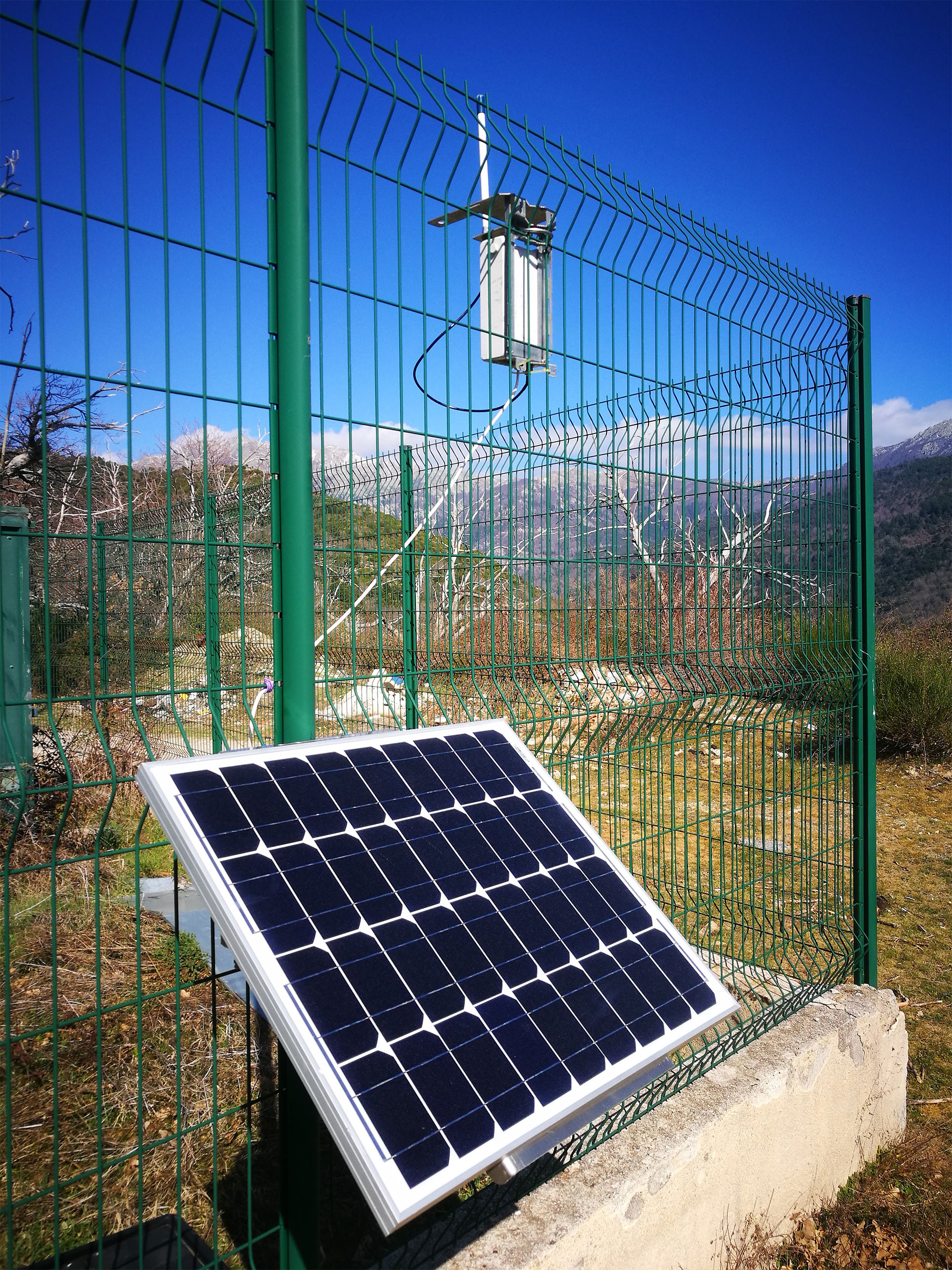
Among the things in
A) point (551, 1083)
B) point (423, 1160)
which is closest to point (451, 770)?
point (551, 1083)

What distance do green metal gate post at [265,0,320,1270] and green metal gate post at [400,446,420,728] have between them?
12.3 inches

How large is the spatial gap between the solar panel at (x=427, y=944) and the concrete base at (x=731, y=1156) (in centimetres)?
97

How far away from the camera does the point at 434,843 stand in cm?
187

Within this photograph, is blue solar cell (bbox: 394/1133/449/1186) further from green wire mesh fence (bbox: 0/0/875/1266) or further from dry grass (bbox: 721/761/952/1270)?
dry grass (bbox: 721/761/952/1270)

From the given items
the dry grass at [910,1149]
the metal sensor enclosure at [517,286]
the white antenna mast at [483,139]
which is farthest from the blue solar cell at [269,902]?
the dry grass at [910,1149]

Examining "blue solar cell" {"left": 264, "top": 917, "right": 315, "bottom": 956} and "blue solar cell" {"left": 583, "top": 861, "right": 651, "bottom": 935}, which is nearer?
"blue solar cell" {"left": 264, "top": 917, "right": 315, "bottom": 956}

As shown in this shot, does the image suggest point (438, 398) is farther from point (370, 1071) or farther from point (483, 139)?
point (370, 1071)

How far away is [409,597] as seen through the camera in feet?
12.0

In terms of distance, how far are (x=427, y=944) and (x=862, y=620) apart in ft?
11.8

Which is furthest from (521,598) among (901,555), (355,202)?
(901,555)

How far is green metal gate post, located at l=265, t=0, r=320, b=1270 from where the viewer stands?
2049mm

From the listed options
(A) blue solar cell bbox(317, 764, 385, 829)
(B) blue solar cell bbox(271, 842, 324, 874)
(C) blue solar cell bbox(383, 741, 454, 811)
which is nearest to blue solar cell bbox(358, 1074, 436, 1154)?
(B) blue solar cell bbox(271, 842, 324, 874)

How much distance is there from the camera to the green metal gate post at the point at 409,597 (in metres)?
2.59

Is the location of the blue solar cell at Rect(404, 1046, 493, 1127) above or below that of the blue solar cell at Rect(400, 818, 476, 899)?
below
